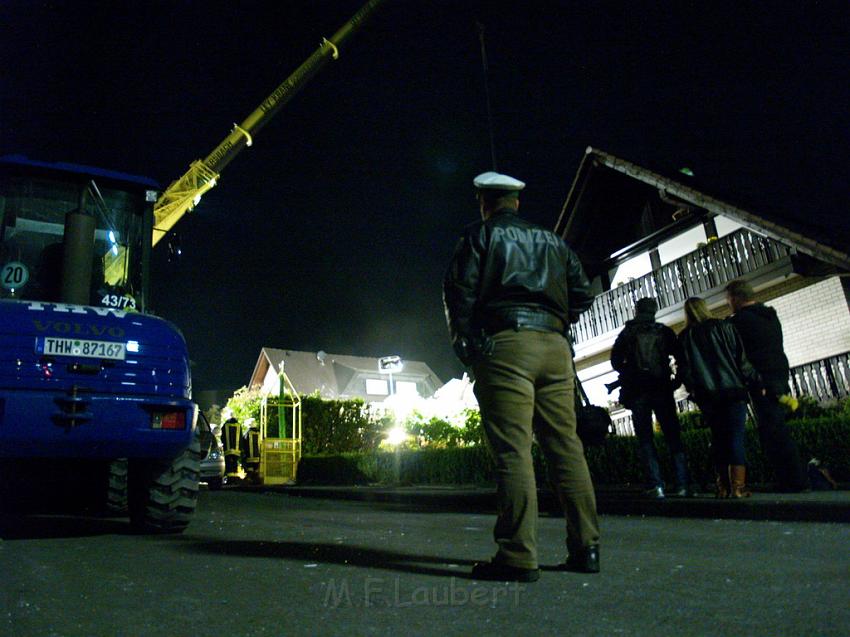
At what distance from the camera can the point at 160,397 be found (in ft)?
16.9

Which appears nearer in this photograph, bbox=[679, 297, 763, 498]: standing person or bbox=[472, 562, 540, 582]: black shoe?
bbox=[472, 562, 540, 582]: black shoe

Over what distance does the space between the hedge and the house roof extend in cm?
591

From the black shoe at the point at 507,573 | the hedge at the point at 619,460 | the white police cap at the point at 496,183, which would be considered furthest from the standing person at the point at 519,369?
the hedge at the point at 619,460

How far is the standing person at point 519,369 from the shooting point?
3.00 metres

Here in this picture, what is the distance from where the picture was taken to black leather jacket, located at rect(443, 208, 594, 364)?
10.5 ft

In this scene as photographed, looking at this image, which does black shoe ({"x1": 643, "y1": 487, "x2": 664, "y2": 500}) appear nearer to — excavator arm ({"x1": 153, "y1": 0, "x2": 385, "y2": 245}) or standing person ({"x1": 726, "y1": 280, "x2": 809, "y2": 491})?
standing person ({"x1": 726, "y1": 280, "x2": 809, "y2": 491})

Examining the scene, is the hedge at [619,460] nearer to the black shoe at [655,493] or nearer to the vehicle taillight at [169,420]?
the black shoe at [655,493]

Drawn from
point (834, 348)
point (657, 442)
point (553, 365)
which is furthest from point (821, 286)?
point (553, 365)

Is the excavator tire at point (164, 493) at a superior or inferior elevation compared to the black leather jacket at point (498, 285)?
inferior

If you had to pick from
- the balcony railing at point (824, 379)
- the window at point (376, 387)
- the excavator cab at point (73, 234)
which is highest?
the window at point (376, 387)

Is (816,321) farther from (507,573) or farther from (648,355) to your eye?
(507,573)

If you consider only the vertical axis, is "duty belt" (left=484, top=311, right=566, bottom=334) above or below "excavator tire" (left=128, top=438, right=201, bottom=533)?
above

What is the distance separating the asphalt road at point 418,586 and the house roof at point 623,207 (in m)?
10.8

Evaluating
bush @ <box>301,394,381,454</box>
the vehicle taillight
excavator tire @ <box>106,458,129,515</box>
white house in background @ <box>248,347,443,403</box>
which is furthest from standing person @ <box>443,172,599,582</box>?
white house in background @ <box>248,347,443,403</box>
